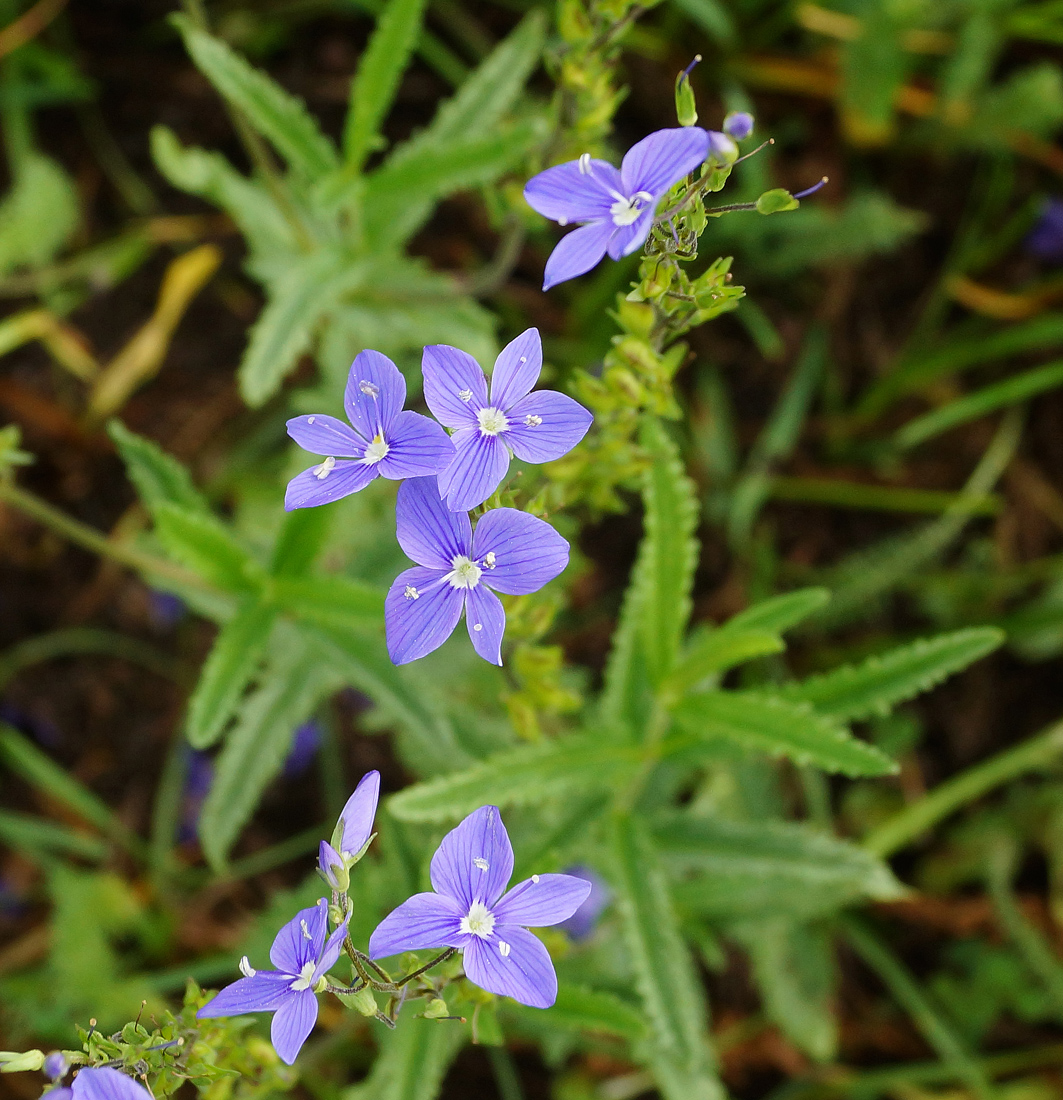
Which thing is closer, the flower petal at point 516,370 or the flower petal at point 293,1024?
the flower petal at point 293,1024

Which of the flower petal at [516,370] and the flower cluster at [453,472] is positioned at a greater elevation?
the flower petal at [516,370]

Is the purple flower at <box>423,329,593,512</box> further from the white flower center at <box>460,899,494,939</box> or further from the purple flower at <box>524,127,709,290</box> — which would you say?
the white flower center at <box>460,899,494,939</box>

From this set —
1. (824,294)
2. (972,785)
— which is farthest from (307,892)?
(824,294)

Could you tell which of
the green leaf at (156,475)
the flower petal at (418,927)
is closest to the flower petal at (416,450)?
the flower petal at (418,927)

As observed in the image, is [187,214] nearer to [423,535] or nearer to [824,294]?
[824,294]

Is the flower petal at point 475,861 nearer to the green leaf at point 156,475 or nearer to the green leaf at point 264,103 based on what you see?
the green leaf at point 156,475

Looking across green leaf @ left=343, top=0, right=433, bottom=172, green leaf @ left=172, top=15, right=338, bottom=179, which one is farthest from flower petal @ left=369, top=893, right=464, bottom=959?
green leaf @ left=172, top=15, right=338, bottom=179
